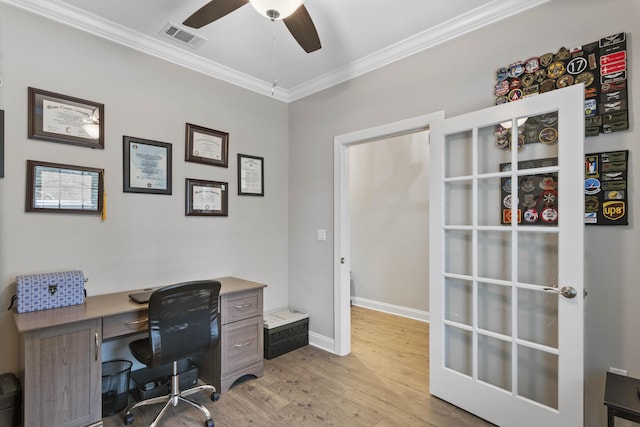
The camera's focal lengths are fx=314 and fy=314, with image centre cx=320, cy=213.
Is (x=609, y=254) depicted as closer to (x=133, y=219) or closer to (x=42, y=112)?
(x=133, y=219)

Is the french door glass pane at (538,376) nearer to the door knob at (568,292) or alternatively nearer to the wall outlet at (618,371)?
the wall outlet at (618,371)

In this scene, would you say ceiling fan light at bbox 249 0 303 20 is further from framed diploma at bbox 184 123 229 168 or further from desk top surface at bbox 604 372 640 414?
desk top surface at bbox 604 372 640 414

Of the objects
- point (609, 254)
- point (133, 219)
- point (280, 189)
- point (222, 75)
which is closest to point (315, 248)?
point (280, 189)

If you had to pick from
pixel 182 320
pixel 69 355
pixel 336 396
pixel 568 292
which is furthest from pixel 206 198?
pixel 568 292

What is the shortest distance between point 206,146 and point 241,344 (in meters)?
1.80

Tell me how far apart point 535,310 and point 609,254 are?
19.6 inches

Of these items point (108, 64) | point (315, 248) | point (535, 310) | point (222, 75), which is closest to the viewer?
point (535, 310)

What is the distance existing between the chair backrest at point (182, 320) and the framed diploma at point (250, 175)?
4.42 feet

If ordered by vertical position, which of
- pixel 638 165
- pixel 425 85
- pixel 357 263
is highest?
pixel 425 85

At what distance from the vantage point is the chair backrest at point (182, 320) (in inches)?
75.3

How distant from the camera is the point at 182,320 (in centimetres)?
202

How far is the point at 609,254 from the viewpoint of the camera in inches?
69.0

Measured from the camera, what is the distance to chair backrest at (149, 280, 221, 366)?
75.3 inches

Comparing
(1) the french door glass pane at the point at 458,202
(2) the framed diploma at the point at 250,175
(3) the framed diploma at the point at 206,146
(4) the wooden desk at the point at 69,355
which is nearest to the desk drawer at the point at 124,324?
(4) the wooden desk at the point at 69,355
